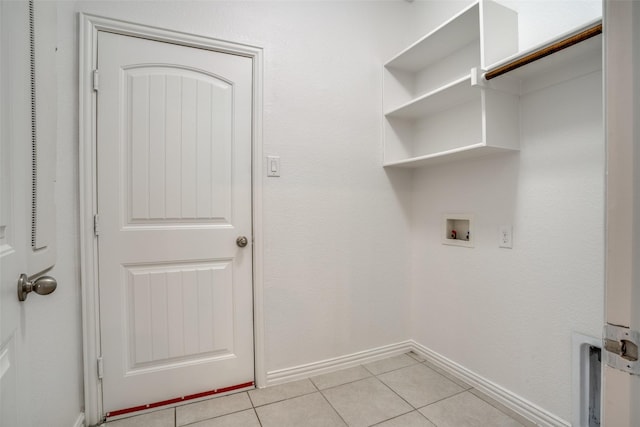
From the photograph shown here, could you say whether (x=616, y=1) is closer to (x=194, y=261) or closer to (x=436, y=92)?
(x=436, y=92)

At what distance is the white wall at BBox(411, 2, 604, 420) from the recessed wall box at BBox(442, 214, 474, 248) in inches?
1.6

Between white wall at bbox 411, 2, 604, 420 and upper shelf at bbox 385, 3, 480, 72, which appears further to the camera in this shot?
upper shelf at bbox 385, 3, 480, 72

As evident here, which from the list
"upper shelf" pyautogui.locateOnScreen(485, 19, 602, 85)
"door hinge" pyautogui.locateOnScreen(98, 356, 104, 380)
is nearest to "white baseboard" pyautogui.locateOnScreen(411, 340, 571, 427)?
"upper shelf" pyautogui.locateOnScreen(485, 19, 602, 85)

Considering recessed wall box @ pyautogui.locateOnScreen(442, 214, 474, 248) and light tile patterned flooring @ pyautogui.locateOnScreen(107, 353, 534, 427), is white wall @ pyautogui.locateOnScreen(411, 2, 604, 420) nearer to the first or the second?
recessed wall box @ pyautogui.locateOnScreen(442, 214, 474, 248)

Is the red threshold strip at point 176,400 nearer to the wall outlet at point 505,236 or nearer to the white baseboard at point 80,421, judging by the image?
the white baseboard at point 80,421

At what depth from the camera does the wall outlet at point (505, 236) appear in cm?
162

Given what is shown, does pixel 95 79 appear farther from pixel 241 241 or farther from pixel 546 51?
pixel 546 51

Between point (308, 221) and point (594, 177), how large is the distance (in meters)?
1.41

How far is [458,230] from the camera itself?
1965 mm

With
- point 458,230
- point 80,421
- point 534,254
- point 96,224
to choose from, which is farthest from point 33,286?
point 458,230

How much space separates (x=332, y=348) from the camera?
202cm

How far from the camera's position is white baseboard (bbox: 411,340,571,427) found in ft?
4.75

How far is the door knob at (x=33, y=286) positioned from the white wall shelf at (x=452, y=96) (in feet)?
5.55

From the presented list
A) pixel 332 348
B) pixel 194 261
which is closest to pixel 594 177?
pixel 332 348
